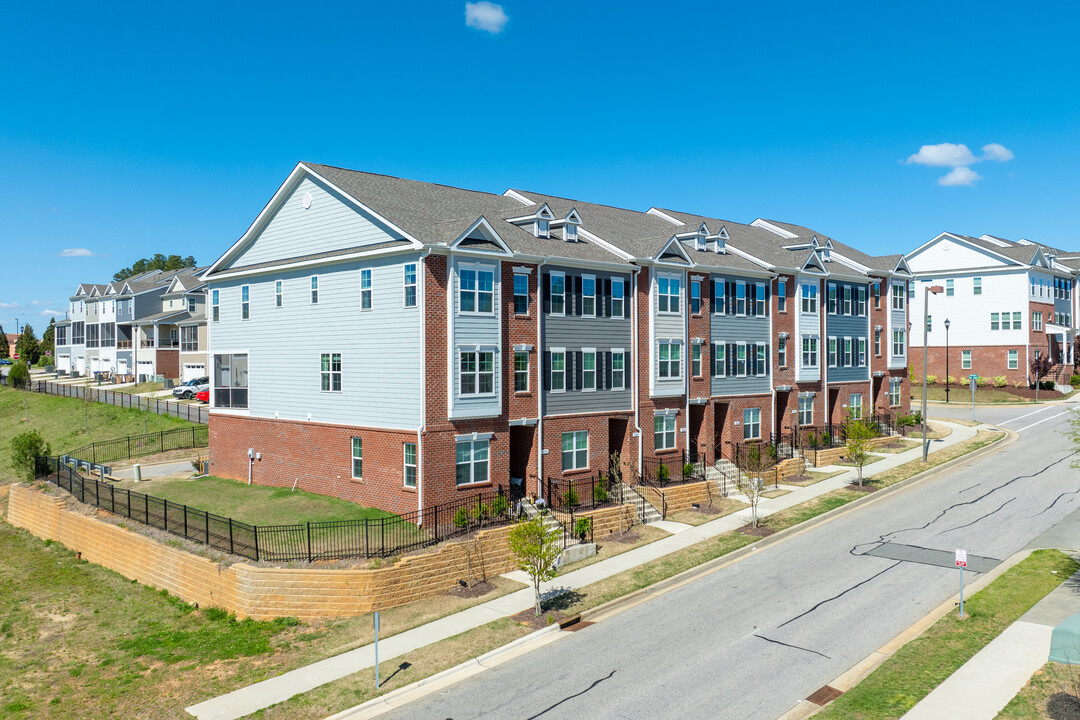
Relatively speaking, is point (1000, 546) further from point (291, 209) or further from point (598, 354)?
point (291, 209)

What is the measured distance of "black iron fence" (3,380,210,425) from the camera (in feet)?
160

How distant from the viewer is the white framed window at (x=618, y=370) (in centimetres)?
3222

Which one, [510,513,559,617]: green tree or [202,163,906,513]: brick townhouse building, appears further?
[202,163,906,513]: brick townhouse building

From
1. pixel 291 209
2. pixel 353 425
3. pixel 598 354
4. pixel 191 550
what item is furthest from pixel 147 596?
pixel 598 354

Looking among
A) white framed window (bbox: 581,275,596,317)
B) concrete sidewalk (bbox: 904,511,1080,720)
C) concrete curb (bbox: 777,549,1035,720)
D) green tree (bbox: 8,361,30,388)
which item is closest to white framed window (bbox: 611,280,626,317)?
white framed window (bbox: 581,275,596,317)

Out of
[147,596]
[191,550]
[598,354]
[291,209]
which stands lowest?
[147,596]

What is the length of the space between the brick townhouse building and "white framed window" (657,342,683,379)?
3.8 inches

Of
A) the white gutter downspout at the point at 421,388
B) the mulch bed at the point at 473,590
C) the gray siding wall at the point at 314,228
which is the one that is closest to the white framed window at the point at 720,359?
the white gutter downspout at the point at 421,388

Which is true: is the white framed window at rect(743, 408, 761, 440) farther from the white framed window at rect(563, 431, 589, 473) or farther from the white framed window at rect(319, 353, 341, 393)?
the white framed window at rect(319, 353, 341, 393)

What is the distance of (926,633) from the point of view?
18203 mm

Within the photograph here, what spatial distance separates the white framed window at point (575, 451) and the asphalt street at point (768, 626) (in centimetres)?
810

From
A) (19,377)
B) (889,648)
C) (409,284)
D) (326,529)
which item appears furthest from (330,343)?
(19,377)

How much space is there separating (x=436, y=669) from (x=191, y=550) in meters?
11.2

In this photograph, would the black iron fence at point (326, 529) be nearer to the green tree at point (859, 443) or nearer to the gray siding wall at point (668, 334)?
the gray siding wall at point (668, 334)
